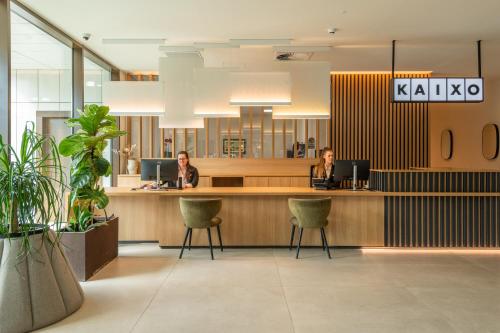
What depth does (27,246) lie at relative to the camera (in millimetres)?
3465

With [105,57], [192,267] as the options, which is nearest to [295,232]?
Answer: [192,267]

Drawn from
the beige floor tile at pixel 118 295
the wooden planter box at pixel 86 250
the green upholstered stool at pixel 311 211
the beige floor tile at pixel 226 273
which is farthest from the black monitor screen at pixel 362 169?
the wooden planter box at pixel 86 250

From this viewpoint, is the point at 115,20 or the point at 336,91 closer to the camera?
the point at 115,20

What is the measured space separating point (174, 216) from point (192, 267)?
126 cm

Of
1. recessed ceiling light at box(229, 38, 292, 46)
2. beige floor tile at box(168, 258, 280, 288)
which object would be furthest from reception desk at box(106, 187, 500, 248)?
recessed ceiling light at box(229, 38, 292, 46)

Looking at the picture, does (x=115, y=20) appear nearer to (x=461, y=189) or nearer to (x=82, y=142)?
(x=82, y=142)

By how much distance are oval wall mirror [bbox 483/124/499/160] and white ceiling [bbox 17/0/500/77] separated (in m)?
2.52

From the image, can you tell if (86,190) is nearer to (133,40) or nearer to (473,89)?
(133,40)

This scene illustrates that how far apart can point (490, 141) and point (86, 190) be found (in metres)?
9.51

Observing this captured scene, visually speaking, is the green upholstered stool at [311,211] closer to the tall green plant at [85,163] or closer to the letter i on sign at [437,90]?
the letter i on sign at [437,90]

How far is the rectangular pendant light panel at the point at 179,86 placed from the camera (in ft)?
22.5

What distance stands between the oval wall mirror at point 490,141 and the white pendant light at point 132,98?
26.3ft

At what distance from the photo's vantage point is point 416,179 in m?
6.43

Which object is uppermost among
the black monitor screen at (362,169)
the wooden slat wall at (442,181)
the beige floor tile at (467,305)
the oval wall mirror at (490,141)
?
the oval wall mirror at (490,141)
